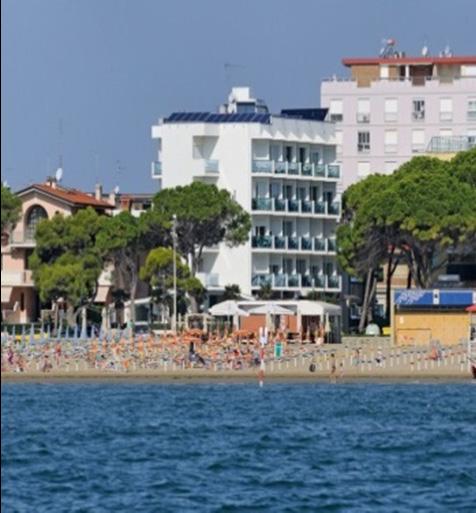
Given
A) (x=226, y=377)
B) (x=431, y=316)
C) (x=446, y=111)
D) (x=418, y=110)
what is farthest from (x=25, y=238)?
(x=446, y=111)

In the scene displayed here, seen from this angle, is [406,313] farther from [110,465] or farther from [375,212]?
[110,465]

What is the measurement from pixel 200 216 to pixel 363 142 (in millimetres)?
42154

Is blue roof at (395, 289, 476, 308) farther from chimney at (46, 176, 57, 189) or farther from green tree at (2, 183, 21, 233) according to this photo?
green tree at (2, 183, 21, 233)

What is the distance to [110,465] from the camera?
62.0 m

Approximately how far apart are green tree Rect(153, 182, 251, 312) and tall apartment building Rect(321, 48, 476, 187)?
34889mm

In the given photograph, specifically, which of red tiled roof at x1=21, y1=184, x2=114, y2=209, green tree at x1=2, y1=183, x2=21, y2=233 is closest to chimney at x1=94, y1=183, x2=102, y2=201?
red tiled roof at x1=21, y1=184, x2=114, y2=209

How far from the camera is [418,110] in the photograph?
170 m

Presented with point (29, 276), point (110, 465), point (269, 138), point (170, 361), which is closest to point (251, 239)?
point (269, 138)

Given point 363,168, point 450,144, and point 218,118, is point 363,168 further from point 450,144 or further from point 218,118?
point 218,118

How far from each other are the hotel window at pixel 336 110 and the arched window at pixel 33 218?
4043 cm

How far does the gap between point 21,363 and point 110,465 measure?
1779 inches

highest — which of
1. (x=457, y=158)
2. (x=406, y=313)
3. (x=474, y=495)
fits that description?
(x=457, y=158)

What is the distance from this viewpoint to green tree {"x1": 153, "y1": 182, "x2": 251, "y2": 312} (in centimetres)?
13238

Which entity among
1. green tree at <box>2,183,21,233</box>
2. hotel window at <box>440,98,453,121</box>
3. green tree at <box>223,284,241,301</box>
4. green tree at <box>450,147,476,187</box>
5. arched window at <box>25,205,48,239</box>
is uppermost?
hotel window at <box>440,98,453,121</box>
